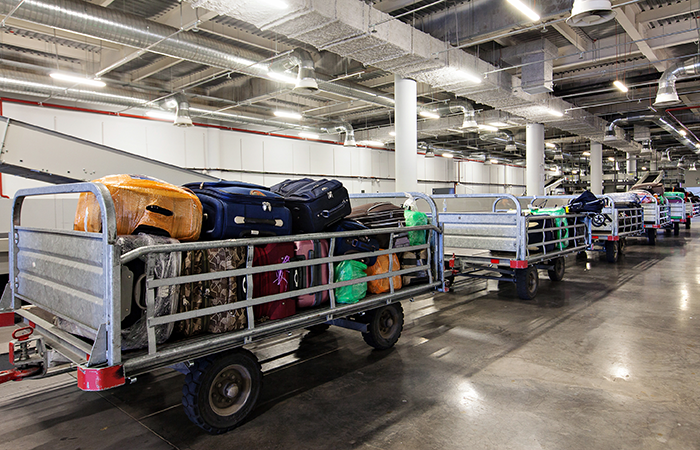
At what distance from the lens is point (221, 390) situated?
293 centimetres

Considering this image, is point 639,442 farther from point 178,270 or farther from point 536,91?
point 536,91

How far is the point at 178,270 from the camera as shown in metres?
2.55

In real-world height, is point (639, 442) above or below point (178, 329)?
below

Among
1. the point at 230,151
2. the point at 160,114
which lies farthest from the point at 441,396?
the point at 230,151

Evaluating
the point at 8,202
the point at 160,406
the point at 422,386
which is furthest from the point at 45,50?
the point at 422,386

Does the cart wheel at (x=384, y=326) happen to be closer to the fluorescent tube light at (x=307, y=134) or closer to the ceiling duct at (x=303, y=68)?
the ceiling duct at (x=303, y=68)

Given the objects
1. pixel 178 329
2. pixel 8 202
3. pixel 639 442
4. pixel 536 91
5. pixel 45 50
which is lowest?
pixel 639 442

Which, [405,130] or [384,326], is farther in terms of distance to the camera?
[405,130]

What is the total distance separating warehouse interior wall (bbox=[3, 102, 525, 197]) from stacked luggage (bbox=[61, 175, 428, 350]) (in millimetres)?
11096

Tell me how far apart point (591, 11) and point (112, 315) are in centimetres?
666

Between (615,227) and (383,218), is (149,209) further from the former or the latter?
(615,227)

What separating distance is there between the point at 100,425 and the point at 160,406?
41 cm

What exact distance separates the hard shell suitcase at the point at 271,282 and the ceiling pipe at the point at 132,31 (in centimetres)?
641

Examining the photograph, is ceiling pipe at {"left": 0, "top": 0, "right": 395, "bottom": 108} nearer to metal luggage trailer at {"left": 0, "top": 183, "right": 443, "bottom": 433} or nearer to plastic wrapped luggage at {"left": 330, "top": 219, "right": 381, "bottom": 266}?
metal luggage trailer at {"left": 0, "top": 183, "right": 443, "bottom": 433}
